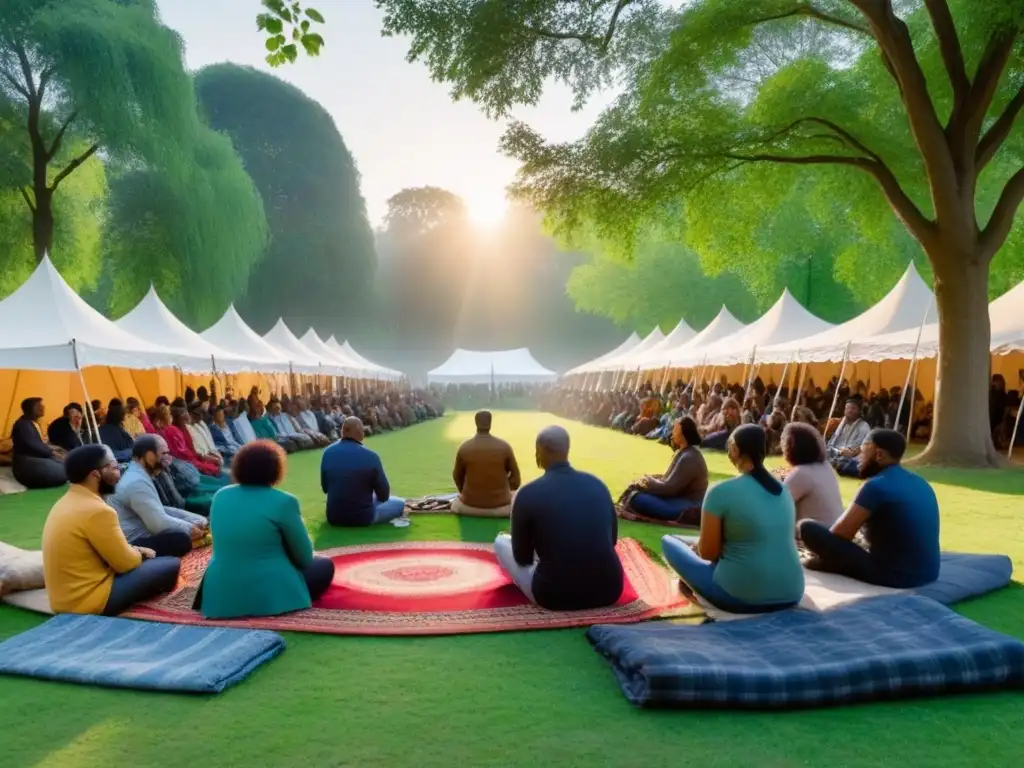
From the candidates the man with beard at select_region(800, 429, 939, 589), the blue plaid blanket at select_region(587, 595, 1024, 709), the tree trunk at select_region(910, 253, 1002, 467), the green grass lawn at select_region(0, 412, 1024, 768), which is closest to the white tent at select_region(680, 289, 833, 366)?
the tree trunk at select_region(910, 253, 1002, 467)

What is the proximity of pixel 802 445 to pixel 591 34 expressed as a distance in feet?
33.4

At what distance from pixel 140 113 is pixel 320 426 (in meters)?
7.53

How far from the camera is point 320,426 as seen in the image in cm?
1883

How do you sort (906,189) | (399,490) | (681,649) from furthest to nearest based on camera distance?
(906,189) → (399,490) → (681,649)

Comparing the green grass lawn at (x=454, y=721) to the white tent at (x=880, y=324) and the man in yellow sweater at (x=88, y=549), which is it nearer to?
the man in yellow sweater at (x=88, y=549)

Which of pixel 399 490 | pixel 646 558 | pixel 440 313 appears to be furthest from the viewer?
pixel 440 313

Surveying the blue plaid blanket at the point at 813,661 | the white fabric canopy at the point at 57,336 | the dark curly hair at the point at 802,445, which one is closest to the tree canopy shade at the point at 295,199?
the white fabric canopy at the point at 57,336

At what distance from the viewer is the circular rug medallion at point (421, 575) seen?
18.2ft

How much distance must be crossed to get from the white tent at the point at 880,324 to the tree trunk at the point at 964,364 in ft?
7.16

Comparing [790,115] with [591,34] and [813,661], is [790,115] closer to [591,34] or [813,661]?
[591,34]

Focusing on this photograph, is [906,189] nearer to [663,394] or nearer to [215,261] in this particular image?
[663,394]

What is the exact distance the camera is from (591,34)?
45.5 feet

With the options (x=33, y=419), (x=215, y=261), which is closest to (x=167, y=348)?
(x=33, y=419)

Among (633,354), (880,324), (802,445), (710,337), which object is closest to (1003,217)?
(880,324)
